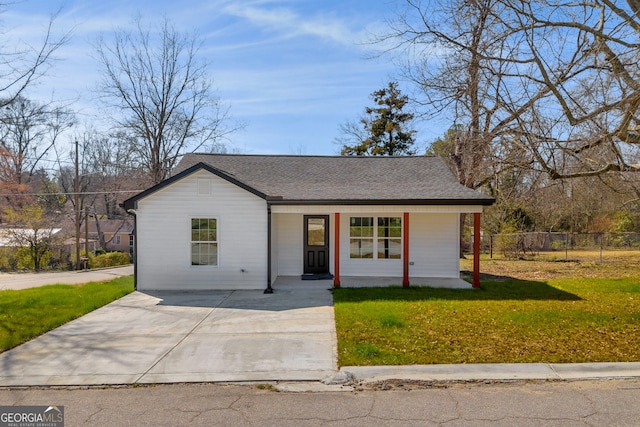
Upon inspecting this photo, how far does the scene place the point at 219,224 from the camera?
39.0 ft

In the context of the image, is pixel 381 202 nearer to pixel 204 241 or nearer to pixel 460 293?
pixel 460 293

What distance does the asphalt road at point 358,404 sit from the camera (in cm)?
426

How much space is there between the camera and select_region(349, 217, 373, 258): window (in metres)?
13.6

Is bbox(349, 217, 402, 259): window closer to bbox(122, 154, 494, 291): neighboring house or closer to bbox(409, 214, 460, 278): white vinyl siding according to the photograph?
bbox(122, 154, 494, 291): neighboring house

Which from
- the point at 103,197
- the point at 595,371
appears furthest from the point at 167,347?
the point at 103,197

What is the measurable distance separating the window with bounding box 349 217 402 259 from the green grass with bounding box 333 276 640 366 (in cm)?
222

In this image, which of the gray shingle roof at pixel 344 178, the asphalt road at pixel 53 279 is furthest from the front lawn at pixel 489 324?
the asphalt road at pixel 53 279

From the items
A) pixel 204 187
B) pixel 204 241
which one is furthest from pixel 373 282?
pixel 204 187

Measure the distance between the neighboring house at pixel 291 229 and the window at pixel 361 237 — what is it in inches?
A: 1.3

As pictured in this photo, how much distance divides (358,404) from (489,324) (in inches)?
164

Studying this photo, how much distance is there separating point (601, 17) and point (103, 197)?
44133 mm

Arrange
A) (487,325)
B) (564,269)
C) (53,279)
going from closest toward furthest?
(487,325), (564,269), (53,279)

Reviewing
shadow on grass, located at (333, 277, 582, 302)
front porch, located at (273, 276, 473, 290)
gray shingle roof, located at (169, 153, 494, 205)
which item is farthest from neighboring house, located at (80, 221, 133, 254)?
shadow on grass, located at (333, 277, 582, 302)

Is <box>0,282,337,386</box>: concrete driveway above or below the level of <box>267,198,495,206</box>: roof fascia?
below
